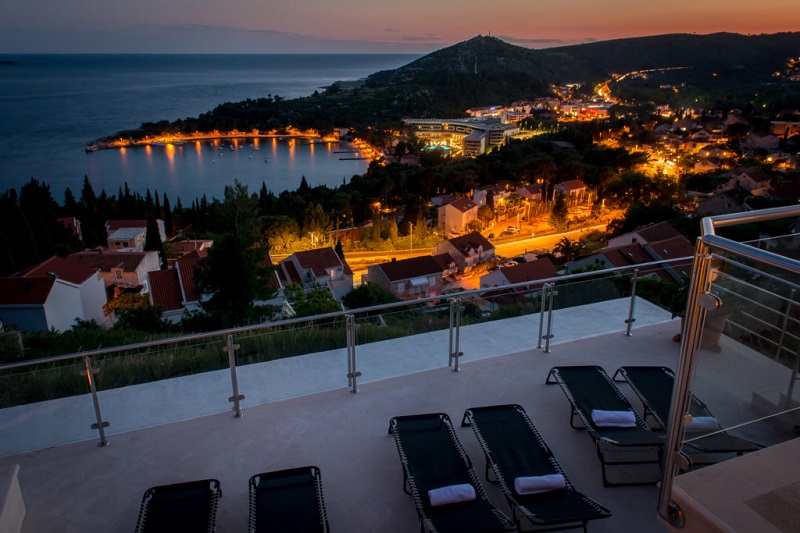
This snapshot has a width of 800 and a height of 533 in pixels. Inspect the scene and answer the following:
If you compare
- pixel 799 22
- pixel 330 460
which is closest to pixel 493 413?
pixel 330 460

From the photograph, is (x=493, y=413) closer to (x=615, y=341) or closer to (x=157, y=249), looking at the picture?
(x=615, y=341)

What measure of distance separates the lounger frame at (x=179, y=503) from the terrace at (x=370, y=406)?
175 millimetres

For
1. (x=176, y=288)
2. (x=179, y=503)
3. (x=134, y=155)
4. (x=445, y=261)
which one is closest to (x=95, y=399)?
(x=179, y=503)

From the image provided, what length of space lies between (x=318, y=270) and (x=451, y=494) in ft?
72.9

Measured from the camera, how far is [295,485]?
2.82 metres

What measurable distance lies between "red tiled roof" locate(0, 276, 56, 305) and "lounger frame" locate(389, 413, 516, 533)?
16.9 metres

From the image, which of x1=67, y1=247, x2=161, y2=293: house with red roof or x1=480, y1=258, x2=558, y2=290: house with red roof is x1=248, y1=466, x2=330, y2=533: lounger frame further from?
x1=67, y1=247, x2=161, y2=293: house with red roof

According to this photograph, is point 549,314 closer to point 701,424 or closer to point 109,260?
point 701,424

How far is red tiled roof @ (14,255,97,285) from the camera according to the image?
18391mm

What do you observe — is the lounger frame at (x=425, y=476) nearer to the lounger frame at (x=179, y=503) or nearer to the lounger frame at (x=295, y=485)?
the lounger frame at (x=295, y=485)

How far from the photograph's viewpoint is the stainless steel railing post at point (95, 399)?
135 inches

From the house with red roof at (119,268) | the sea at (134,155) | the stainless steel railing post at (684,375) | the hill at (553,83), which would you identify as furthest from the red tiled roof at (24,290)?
the hill at (553,83)

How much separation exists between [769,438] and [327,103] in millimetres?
113560

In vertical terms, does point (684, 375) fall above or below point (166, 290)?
above
